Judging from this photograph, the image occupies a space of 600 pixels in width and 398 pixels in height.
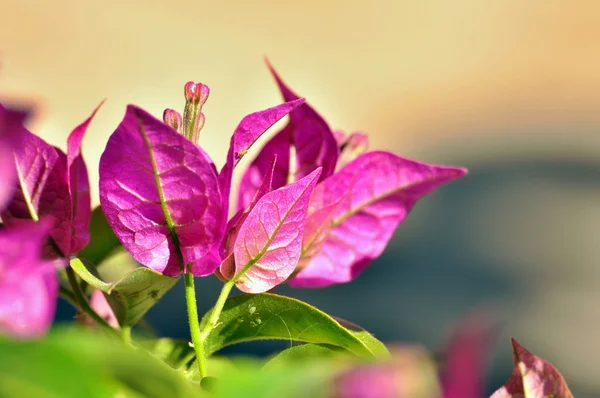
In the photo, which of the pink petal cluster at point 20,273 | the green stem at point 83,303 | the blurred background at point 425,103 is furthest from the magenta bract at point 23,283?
the blurred background at point 425,103

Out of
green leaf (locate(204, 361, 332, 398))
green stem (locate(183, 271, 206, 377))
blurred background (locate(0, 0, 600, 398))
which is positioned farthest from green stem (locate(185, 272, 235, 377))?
blurred background (locate(0, 0, 600, 398))

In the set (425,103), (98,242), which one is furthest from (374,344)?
(425,103)

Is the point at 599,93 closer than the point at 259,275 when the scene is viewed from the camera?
No

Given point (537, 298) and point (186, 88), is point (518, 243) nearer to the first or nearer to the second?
point (537, 298)

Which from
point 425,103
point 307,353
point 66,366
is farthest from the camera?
point 425,103

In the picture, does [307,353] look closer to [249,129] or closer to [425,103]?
[249,129]

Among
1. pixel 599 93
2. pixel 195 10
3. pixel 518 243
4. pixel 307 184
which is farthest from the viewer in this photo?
pixel 195 10

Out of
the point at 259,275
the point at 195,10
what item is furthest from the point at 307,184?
the point at 195,10

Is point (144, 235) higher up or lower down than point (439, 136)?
higher up
